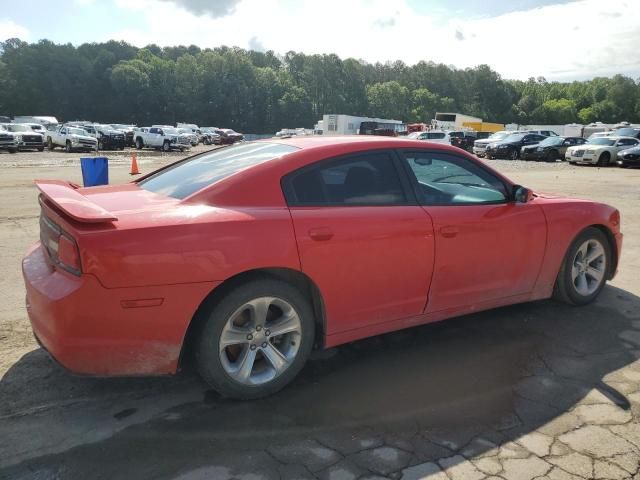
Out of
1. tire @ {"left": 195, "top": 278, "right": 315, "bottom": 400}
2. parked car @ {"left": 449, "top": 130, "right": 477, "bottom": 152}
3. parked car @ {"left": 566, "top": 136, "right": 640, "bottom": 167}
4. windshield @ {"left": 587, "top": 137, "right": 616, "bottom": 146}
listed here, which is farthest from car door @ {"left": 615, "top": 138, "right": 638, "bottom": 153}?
tire @ {"left": 195, "top": 278, "right": 315, "bottom": 400}

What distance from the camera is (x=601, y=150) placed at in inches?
992

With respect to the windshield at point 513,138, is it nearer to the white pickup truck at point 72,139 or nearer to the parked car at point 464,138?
the parked car at point 464,138

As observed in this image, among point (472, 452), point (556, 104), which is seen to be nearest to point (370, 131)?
point (472, 452)

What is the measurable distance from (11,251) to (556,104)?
157 meters

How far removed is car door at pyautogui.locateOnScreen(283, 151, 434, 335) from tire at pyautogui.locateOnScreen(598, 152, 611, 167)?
25601 mm

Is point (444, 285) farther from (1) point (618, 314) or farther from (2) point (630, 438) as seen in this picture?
Answer: (1) point (618, 314)

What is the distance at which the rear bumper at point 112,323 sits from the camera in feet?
8.65

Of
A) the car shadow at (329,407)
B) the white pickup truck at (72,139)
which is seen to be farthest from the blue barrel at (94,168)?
the white pickup truck at (72,139)

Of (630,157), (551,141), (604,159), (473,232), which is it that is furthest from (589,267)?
(551,141)

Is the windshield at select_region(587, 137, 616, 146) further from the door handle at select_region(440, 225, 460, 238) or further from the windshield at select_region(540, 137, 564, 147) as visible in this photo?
the door handle at select_region(440, 225, 460, 238)

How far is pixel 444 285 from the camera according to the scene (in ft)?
11.9

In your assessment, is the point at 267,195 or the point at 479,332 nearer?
the point at 267,195

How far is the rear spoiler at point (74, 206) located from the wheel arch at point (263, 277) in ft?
2.20

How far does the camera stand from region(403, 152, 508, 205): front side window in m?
3.68
